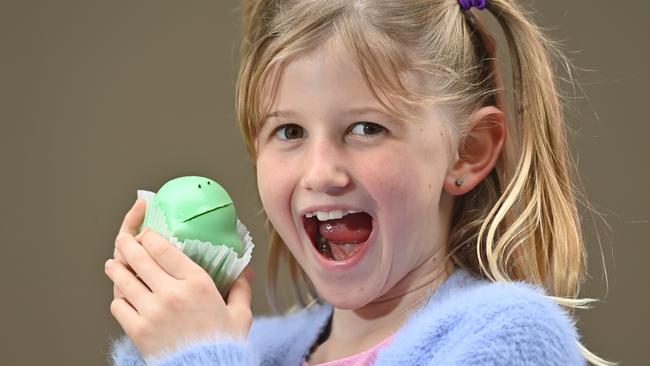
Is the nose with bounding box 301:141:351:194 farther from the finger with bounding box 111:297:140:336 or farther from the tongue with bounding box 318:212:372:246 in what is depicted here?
the finger with bounding box 111:297:140:336

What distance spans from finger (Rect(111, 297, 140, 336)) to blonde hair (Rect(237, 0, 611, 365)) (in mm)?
290

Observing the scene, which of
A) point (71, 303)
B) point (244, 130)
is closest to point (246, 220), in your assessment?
point (71, 303)

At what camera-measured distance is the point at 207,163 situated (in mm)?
2293

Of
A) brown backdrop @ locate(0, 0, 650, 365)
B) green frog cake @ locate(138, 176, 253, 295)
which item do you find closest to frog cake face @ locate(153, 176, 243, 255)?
green frog cake @ locate(138, 176, 253, 295)

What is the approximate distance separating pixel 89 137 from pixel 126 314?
1.11m

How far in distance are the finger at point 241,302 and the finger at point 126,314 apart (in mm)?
120

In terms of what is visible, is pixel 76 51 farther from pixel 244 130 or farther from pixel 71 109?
pixel 244 130

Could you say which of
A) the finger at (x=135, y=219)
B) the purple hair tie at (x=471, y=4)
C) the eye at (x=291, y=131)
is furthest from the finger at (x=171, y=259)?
the purple hair tie at (x=471, y=4)

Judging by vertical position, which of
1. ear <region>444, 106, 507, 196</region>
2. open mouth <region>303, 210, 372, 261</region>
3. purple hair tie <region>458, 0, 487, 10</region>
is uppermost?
purple hair tie <region>458, 0, 487, 10</region>

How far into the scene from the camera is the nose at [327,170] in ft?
4.08

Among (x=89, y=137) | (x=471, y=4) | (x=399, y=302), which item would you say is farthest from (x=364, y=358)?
(x=89, y=137)

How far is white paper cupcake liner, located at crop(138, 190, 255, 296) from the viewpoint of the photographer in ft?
4.22

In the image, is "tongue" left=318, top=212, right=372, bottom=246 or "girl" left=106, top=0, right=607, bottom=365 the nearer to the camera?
"girl" left=106, top=0, right=607, bottom=365

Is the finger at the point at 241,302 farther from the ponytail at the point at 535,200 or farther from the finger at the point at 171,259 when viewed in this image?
the ponytail at the point at 535,200
